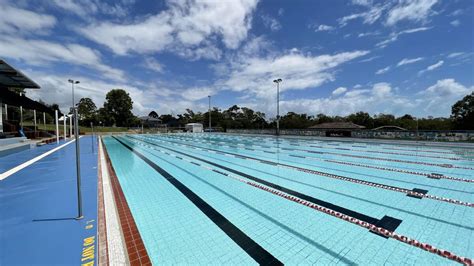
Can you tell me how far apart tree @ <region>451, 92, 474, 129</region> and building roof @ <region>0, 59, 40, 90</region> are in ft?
124

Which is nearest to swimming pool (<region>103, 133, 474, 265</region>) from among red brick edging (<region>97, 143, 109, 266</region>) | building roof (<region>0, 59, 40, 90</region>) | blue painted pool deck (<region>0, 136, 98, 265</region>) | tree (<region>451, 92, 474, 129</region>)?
red brick edging (<region>97, 143, 109, 266</region>)

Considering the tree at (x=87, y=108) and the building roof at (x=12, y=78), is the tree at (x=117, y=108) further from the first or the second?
the building roof at (x=12, y=78)

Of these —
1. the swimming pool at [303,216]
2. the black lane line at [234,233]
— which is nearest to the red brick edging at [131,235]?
the swimming pool at [303,216]

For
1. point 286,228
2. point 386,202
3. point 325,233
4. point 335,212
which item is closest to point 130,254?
point 286,228

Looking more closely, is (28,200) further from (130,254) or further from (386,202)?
(386,202)

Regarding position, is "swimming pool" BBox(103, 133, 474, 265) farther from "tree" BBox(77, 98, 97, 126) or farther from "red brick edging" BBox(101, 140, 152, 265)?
"tree" BBox(77, 98, 97, 126)

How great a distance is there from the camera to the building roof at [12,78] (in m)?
10.5

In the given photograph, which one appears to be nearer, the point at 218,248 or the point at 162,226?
the point at 218,248

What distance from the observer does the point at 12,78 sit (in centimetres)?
1232

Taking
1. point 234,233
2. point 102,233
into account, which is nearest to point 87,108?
point 102,233

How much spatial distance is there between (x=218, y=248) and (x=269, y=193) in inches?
84.4

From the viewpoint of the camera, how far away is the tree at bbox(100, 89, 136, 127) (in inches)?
1672

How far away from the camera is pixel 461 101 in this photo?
21.7 meters

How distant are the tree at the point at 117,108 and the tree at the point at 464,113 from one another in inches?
2174
